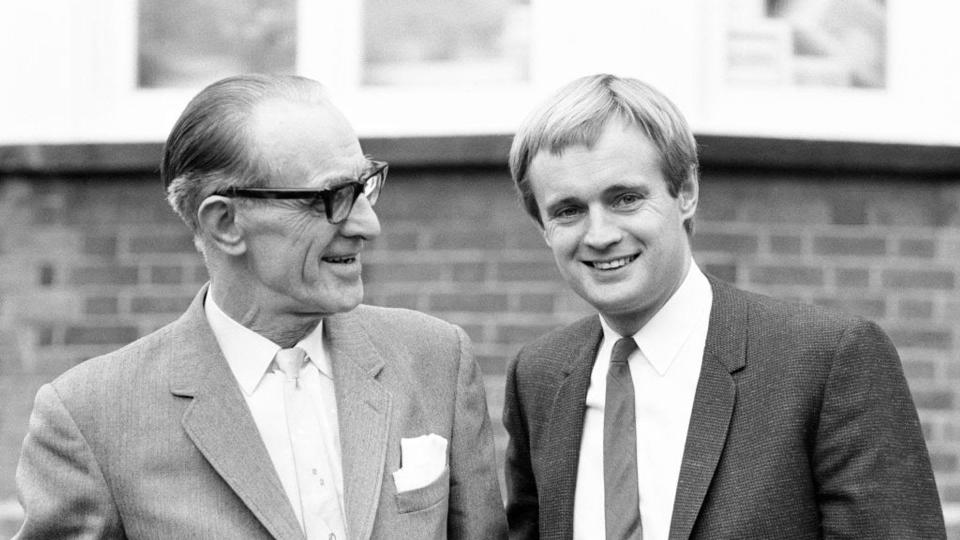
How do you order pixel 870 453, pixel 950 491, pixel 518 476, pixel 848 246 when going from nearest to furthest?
pixel 870 453 → pixel 518 476 → pixel 848 246 → pixel 950 491

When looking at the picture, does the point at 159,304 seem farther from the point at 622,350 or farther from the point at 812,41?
the point at 622,350

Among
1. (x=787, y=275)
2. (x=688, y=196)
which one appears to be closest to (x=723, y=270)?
(x=787, y=275)

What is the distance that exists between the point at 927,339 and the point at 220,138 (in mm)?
3640

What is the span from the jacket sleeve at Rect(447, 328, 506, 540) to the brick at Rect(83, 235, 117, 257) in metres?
2.95

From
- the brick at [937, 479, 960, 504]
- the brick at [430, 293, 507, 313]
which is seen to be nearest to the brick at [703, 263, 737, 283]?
the brick at [430, 293, 507, 313]

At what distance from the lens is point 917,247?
226 inches

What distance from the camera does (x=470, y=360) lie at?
3385 millimetres

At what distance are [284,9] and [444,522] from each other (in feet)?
11.5

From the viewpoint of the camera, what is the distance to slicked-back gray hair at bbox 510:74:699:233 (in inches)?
123

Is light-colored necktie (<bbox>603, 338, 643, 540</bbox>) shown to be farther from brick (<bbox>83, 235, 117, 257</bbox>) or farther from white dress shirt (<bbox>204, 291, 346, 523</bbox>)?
brick (<bbox>83, 235, 117, 257</bbox>)

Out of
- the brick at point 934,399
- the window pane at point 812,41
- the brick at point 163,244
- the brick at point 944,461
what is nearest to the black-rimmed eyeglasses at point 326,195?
the brick at point 163,244

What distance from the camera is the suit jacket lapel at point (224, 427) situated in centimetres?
296

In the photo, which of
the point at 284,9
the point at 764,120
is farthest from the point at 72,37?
the point at 764,120

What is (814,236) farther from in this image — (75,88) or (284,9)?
(75,88)
